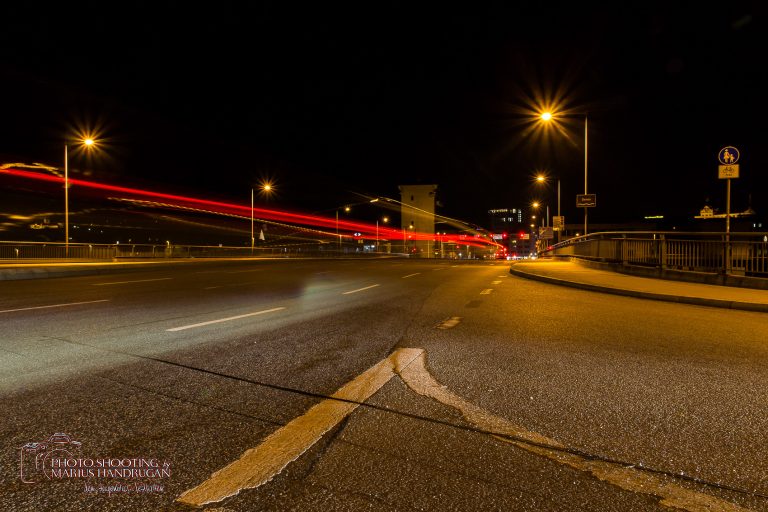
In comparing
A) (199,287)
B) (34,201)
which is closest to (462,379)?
(199,287)

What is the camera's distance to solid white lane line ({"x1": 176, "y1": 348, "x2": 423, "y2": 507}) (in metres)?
2.43

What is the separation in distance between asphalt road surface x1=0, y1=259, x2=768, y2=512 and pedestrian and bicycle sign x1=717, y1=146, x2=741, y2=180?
8141 millimetres

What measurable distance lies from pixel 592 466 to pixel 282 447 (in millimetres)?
1912

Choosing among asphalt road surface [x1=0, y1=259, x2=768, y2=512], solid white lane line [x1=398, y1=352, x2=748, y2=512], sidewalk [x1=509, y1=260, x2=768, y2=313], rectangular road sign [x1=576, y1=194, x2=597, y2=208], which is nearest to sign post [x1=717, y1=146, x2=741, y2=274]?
sidewalk [x1=509, y1=260, x2=768, y2=313]

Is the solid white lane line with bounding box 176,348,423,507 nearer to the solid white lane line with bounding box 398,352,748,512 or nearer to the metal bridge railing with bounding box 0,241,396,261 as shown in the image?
the solid white lane line with bounding box 398,352,748,512

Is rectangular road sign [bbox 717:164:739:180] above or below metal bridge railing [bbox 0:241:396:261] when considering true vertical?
above

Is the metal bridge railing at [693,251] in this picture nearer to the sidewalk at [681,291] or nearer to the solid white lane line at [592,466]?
the sidewalk at [681,291]

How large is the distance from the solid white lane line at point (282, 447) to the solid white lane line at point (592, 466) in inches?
24.7

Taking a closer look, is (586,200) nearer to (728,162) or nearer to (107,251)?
(728,162)

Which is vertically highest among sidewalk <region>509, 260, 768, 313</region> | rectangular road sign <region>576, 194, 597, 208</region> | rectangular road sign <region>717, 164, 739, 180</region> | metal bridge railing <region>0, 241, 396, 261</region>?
rectangular road sign <region>576, 194, 597, 208</region>

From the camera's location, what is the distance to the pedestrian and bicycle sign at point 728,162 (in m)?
12.9

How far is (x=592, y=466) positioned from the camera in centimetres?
271

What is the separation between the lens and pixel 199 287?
1344cm

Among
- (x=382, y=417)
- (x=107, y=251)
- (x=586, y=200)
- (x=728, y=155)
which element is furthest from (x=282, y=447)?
(x=107, y=251)
